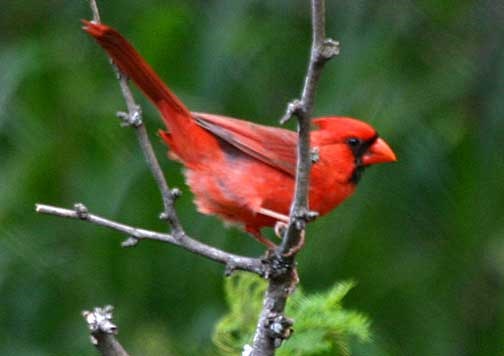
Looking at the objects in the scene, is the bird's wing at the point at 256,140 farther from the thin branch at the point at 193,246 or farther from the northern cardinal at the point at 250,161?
the thin branch at the point at 193,246

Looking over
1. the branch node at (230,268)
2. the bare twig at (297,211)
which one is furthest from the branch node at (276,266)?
the branch node at (230,268)

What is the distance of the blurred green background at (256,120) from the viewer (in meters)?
5.14

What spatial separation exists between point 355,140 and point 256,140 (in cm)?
38

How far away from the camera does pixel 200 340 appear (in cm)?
522

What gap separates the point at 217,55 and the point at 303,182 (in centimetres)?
181

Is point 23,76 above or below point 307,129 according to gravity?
below

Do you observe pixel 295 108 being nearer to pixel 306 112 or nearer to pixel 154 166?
pixel 306 112

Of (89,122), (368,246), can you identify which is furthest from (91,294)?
(368,246)

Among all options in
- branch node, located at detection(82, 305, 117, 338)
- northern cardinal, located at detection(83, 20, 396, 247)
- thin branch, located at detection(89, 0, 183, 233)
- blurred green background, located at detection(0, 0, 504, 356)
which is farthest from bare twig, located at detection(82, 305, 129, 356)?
blurred green background, located at detection(0, 0, 504, 356)

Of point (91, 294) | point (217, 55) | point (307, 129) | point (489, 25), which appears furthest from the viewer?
point (489, 25)

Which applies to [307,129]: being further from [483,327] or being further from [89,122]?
[483,327]

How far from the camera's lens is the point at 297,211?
3.34m

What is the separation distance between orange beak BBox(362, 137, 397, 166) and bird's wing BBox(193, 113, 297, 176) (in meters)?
0.30

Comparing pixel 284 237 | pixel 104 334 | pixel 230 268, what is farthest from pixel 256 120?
pixel 104 334
